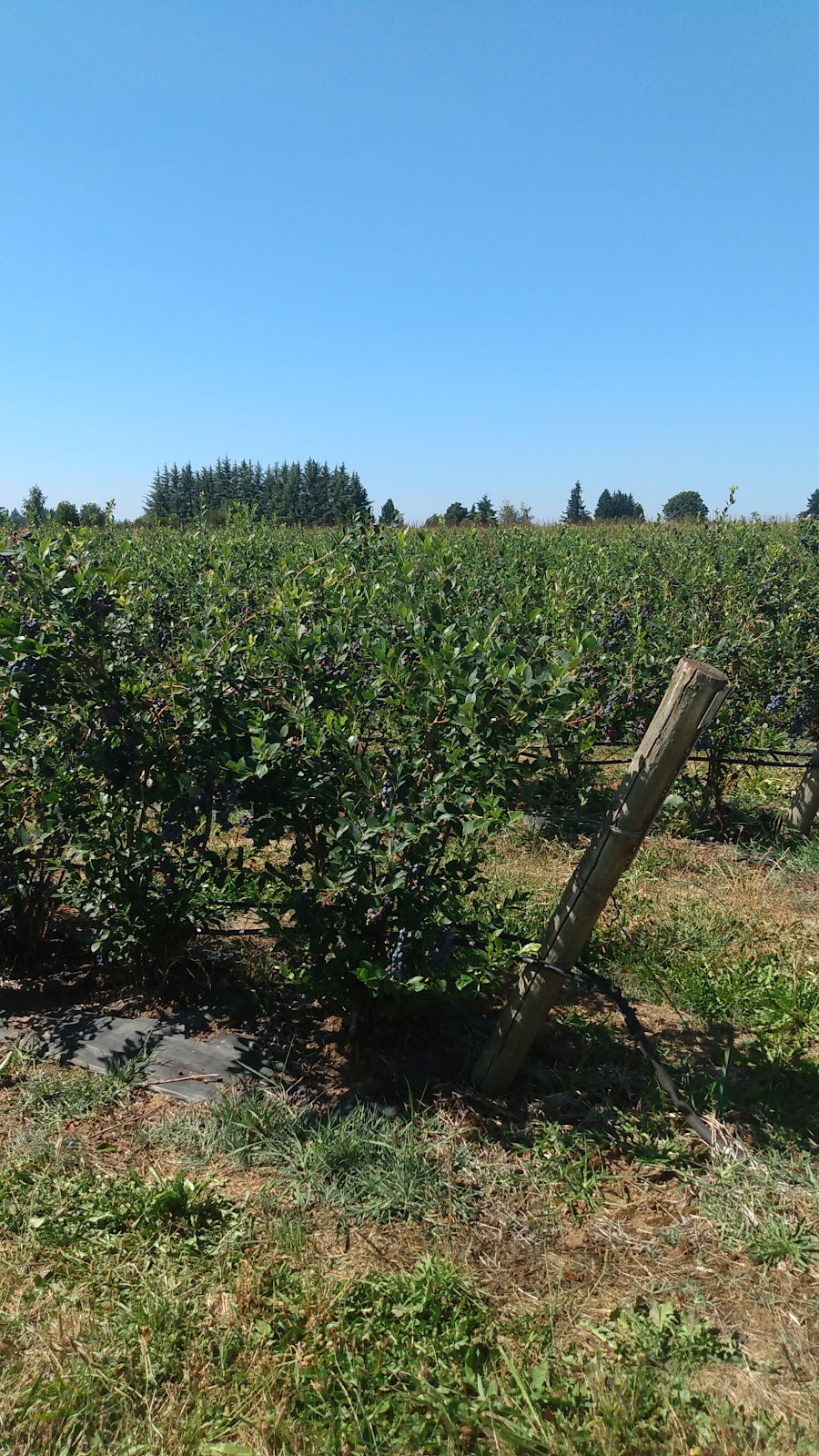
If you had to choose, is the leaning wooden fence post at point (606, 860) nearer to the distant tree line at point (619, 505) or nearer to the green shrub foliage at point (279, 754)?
the green shrub foliage at point (279, 754)

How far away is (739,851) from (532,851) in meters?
1.34

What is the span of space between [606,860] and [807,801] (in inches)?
146

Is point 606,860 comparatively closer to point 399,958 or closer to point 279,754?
point 399,958

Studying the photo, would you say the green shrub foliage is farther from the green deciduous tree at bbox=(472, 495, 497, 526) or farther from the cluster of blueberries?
the green deciduous tree at bbox=(472, 495, 497, 526)

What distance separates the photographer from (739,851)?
561 cm

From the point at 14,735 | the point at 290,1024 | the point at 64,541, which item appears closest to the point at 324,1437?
the point at 290,1024

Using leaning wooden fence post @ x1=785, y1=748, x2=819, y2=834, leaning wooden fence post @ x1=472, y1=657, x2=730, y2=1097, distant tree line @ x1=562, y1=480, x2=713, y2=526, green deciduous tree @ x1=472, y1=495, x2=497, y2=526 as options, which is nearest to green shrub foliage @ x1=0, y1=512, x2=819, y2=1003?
leaning wooden fence post @ x1=472, y1=657, x2=730, y2=1097

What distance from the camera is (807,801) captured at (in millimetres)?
5805

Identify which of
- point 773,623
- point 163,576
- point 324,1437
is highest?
point 163,576

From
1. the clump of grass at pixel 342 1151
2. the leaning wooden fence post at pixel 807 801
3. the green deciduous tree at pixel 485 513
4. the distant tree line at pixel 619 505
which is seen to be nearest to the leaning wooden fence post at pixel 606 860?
the clump of grass at pixel 342 1151

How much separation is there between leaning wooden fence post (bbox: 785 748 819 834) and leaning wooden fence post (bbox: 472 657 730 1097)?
3563 mm

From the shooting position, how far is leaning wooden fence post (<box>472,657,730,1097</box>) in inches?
99.4

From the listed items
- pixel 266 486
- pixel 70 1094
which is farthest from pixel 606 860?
pixel 266 486

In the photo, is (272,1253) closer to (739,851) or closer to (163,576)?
(739,851)
